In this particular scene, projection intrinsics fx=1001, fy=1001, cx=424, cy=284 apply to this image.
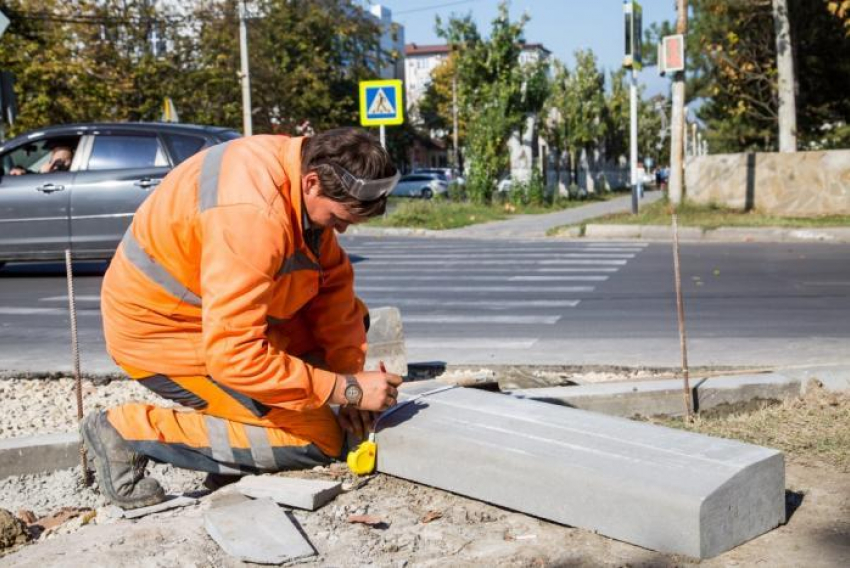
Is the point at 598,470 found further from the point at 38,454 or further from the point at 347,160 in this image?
the point at 38,454

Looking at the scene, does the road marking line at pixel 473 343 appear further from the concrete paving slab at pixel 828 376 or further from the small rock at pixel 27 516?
the small rock at pixel 27 516

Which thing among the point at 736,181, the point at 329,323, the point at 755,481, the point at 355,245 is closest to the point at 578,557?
the point at 755,481

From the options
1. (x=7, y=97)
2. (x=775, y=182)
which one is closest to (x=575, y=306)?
(x=7, y=97)

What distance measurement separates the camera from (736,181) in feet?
67.8

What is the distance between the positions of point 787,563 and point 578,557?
2.03ft

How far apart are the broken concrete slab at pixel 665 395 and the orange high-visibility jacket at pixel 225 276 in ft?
5.26

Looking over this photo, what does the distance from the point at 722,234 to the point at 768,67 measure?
11122 mm

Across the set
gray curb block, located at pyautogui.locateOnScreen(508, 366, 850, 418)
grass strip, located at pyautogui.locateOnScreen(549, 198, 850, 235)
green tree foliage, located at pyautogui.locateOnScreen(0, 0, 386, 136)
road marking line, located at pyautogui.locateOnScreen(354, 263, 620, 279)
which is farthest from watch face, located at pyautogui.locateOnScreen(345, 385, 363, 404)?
green tree foliage, located at pyautogui.locateOnScreen(0, 0, 386, 136)

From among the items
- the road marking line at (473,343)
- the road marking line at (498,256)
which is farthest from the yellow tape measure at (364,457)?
the road marking line at (498,256)

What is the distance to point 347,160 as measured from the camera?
3.33 meters

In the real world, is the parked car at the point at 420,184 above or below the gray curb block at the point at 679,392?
above

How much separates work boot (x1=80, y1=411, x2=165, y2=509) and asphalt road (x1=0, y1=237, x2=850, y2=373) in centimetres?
236

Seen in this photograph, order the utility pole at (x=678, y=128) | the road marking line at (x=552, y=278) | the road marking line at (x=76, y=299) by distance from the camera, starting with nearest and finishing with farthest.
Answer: the road marking line at (x=76, y=299) < the road marking line at (x=552, y=278) < the utility pole at (x=678, y=128)

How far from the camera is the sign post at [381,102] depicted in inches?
807
